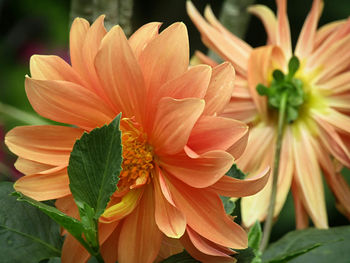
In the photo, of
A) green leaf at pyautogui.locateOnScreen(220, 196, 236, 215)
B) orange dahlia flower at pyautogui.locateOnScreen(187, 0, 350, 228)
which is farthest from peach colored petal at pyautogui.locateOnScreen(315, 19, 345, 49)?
green leaf at pyautogui.locateOnScreen(220, 196, 236, 215)

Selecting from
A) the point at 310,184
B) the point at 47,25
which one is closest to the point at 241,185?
the point at 310,184

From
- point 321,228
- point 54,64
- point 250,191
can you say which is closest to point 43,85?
point 54,64

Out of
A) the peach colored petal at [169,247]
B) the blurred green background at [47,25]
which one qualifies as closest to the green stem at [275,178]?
the peach colored petal at [169,247]

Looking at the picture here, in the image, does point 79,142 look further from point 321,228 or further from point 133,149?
point 321,228

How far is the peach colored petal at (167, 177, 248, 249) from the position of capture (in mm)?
330

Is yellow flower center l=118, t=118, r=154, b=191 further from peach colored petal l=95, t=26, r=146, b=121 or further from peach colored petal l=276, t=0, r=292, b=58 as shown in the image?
peach colored petal l=276, t=0, r=292, b=58

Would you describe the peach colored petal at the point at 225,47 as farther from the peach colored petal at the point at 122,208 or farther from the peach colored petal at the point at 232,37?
the peach colored petal at the point at 122,208

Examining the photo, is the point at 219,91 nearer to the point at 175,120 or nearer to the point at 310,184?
the point at 175,120

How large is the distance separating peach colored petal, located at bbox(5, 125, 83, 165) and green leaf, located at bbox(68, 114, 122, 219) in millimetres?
31

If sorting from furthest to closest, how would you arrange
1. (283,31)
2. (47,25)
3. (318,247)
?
(47,25) < (283,31) < (318,247)

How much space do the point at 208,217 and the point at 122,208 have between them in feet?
0.16

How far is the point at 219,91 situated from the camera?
339mm

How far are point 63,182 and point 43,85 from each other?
6cm

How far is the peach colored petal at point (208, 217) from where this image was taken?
1.08 feet
